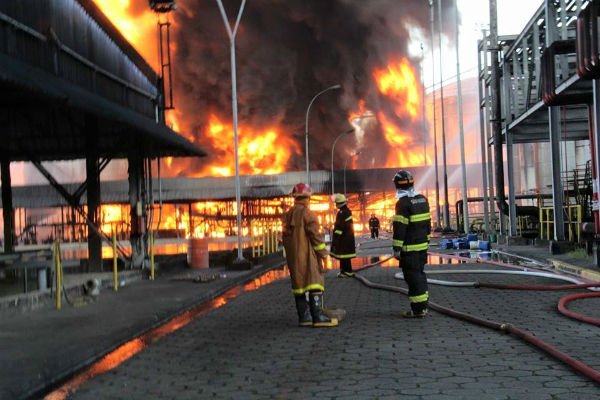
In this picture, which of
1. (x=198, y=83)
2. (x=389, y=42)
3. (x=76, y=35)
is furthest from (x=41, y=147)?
(x=389, y=42)

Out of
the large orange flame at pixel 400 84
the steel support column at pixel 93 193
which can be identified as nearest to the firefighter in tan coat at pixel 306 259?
the steel support column at pixel 93 193

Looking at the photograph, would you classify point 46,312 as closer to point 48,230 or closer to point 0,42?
point 0,42

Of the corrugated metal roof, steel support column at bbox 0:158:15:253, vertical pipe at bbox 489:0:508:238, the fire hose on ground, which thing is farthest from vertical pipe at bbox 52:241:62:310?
the corrugated metal roof

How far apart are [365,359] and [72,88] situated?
7106 mm

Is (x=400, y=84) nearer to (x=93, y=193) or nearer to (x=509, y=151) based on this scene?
(x=509, y=151)

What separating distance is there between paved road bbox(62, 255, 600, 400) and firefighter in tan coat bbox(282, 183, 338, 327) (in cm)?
26

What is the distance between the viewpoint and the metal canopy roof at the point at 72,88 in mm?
9750

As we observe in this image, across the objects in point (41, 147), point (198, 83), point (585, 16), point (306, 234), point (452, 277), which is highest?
point (198, 83)

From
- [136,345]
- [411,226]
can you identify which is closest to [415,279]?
[411,226]

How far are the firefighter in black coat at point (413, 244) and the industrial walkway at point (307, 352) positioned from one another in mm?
274

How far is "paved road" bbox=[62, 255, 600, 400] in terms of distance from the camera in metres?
4.73

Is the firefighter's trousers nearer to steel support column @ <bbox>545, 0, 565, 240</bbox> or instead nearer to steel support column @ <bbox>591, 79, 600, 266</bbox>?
steel support column @ <bbox>591, 79, 600, 266</bbox>

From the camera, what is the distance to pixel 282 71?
5891 cm

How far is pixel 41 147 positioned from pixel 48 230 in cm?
3163
